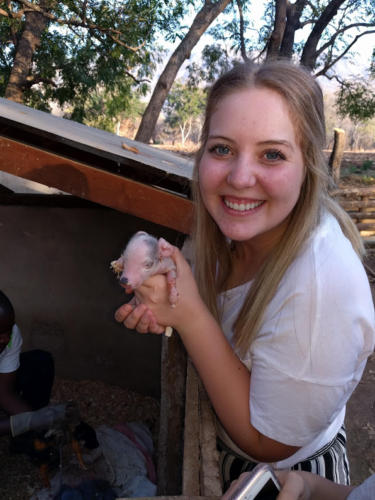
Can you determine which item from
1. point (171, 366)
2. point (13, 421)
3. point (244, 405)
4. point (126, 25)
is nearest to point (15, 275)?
point (13, 421)

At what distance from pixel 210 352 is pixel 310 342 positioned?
0.36 meters

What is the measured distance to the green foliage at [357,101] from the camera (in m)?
12.8

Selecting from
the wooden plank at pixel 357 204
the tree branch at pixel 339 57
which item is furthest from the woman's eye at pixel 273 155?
the tree branch at pixel 339 57

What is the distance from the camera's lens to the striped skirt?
1634mm

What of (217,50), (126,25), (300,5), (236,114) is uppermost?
(300,5)

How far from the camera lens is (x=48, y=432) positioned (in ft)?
9.02

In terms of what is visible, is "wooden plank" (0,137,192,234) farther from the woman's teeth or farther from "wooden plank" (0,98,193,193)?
the woman's teeth

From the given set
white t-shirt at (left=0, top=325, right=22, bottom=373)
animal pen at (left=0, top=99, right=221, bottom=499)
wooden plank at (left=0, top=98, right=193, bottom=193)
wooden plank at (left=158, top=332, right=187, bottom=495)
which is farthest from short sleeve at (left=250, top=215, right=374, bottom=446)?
white t-shirt at (left=0, top=325, right=22, bottom=373)

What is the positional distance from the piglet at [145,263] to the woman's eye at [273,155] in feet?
1.46

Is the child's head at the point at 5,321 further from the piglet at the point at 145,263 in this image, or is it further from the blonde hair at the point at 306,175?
the blonde hair at the point at 306,175

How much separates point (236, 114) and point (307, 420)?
994 millimetres

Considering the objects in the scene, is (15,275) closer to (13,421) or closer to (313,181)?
(13,421)

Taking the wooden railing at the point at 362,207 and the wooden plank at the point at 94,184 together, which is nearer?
the wooden plank at the point at 94,184

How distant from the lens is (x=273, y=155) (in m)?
1.43
